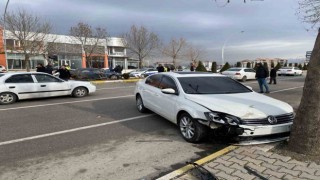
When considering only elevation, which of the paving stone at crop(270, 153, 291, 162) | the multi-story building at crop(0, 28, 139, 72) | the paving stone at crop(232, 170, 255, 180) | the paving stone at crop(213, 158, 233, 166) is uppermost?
the multi-story building at crop(0, 28, 139, 72)

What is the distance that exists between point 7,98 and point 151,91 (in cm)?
643

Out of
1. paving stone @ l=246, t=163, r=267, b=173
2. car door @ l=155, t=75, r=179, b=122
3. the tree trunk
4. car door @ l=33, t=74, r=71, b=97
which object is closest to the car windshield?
car door @ l=155, t=75, r=179, b=122

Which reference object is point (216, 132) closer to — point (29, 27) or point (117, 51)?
point (29, 27)

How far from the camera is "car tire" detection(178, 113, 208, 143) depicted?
520cm

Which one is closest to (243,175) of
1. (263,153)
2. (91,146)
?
(263,153)

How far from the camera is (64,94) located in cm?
1220

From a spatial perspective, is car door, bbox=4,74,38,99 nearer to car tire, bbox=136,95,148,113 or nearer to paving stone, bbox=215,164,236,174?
car tire, bbox=136,95,148,113

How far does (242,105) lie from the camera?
5.19m

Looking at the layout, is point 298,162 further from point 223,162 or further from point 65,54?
point 65,54

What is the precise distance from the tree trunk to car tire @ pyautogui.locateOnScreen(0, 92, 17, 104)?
33.2 ft

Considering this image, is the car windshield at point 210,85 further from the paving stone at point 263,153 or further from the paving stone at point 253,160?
the paving stone at point 253,160

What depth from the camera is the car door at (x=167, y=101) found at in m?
6.11

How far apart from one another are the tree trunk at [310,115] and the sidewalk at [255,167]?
35cm

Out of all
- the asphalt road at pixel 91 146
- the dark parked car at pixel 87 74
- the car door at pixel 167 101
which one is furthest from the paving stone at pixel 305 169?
the dark parked car at pixel 87 74
